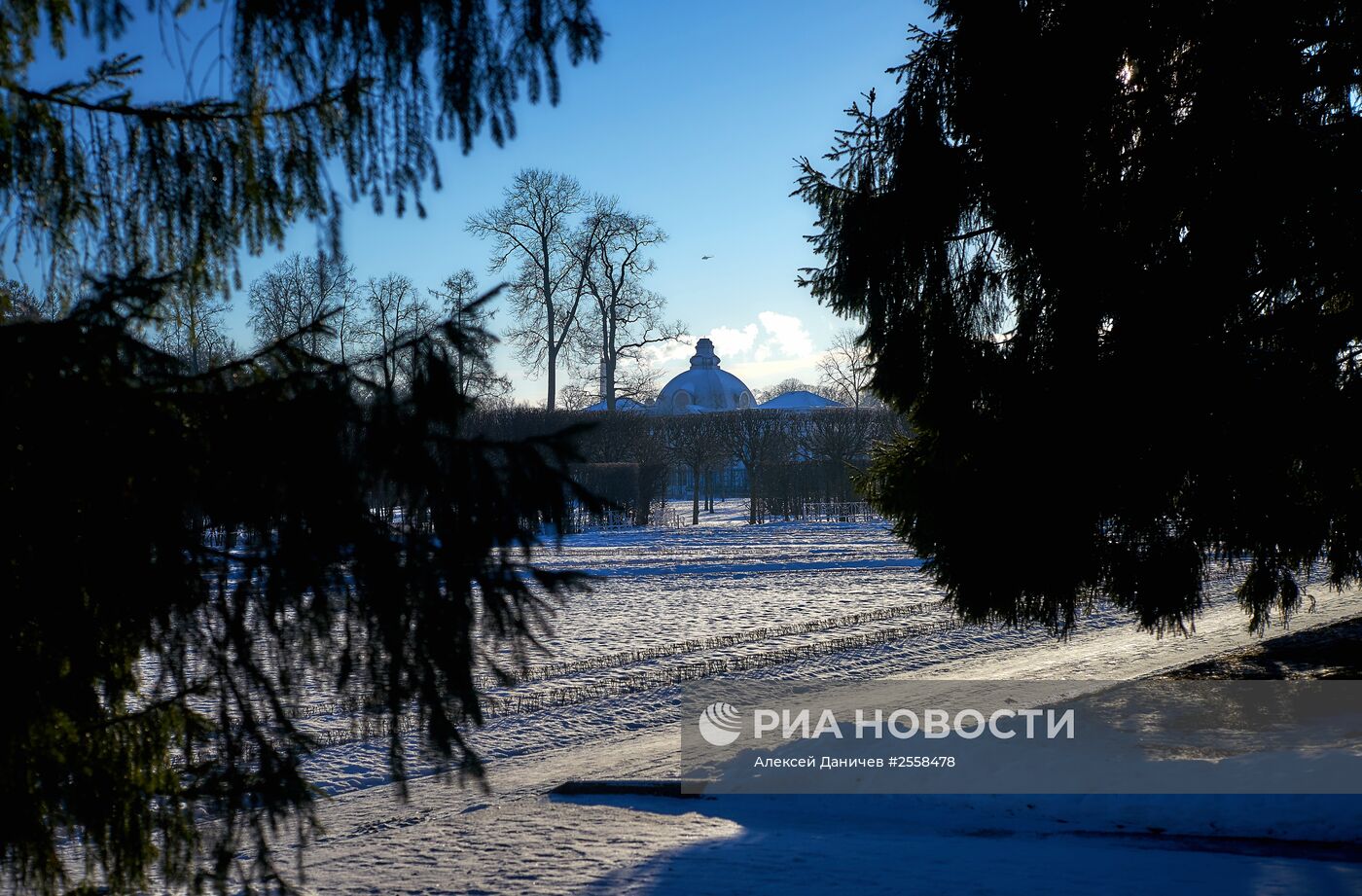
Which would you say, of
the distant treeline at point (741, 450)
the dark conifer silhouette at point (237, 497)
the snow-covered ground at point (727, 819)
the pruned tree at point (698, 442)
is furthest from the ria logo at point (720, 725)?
the pruned tree at point (698, 442)

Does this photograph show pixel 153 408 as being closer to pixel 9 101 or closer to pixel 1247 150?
pixel 9 101

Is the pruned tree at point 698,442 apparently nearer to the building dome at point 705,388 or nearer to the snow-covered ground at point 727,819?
the snow-covered ground at point 727,819

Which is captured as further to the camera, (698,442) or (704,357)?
(704,357)

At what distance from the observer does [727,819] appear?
7.34m

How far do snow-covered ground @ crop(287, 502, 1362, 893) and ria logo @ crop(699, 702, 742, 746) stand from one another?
28 centimetres

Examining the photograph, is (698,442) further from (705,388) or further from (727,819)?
(705,388)

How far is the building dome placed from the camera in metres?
79.3

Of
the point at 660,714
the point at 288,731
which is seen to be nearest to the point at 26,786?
the point at 288,731

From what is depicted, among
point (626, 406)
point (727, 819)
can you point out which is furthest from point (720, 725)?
point (626, 406)

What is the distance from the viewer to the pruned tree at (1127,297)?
779 cm

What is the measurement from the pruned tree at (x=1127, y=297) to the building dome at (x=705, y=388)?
6832 cm

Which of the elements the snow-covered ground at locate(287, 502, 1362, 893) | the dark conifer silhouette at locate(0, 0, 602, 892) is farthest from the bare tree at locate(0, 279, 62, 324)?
the snow-covered ground at locate(287, 502, 1362, 893)

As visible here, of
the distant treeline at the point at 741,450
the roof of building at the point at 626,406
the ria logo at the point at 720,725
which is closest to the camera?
the ria logo at the point at 720,725

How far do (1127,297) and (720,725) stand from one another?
15.6ft
